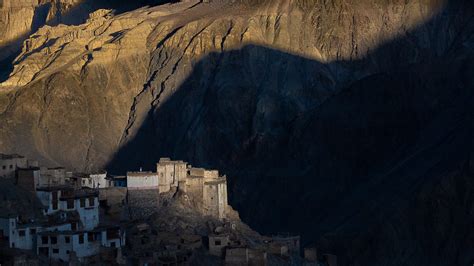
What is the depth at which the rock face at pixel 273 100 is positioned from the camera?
118m

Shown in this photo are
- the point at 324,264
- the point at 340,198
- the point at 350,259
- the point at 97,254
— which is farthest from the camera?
the point at 340,198

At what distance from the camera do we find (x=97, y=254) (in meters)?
80.6

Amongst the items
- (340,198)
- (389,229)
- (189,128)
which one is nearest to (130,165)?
(189,128)

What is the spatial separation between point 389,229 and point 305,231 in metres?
6.39

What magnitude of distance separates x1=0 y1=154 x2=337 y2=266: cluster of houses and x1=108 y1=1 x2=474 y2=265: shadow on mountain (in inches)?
521

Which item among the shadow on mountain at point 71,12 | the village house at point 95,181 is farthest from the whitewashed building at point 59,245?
the shadow on mountain at point 71,12

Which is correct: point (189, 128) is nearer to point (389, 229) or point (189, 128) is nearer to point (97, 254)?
point (389, 229)

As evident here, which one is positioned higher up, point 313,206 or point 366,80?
point 366,80

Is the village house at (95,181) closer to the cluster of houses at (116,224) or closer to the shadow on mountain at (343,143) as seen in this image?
the cluster of houses at (116,224)

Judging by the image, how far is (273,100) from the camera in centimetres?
12912

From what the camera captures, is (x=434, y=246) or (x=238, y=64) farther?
(x=238, y=64)

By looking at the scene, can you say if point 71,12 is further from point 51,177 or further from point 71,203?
point 71,203

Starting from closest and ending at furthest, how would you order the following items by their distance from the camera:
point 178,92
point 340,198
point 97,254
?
1. point 97,254
2. point 340,198
3. point 178,92

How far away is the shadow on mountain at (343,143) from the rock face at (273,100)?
0.12 m
